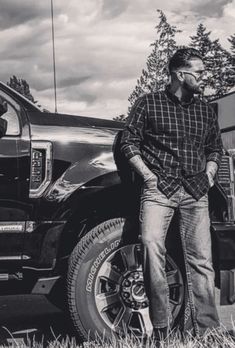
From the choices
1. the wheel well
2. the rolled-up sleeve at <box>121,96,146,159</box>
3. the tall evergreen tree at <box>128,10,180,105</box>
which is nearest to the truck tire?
the wheel well

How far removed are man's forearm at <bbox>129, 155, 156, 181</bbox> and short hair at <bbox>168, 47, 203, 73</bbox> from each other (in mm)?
657

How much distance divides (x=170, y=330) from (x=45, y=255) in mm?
924

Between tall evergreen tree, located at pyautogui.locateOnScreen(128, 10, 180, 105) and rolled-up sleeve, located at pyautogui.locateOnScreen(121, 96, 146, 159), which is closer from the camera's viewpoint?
rolled-up sleeve, located at pyautogui.locateOnScreen(121, 96, 146, 159)

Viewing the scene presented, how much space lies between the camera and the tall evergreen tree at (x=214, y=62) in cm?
7925

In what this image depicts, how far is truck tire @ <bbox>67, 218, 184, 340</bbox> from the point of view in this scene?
13.8ft

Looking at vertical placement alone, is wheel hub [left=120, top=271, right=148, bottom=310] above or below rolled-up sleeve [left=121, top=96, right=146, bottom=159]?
below

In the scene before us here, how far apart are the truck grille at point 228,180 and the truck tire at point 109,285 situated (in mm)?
561

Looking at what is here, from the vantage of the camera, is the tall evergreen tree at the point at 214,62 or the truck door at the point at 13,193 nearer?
the truck door at the point at 13,193

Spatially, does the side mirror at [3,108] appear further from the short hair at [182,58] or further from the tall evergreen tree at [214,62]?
the tall evergreen tree at [214,62]

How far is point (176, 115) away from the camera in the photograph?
414 cm

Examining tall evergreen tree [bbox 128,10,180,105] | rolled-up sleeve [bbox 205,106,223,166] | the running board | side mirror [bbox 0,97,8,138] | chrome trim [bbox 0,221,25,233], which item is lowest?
the running board

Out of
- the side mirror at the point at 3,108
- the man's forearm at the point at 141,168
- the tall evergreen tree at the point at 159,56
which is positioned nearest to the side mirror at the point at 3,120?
the side mirror at the point at 3,108

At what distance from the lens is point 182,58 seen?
4180 mm

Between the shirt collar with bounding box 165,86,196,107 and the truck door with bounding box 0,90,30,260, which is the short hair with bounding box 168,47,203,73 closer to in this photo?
the shirt collar with bounding box 165,86,196,107
